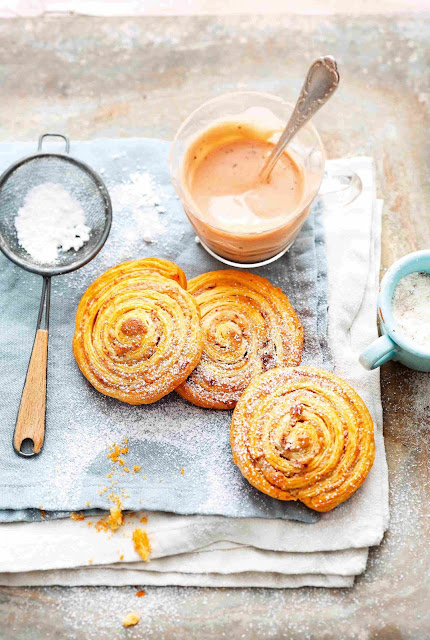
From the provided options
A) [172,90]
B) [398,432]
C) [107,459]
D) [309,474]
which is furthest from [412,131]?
[107,459]

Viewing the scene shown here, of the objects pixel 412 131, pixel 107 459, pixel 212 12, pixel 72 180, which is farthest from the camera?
pixel 212 12

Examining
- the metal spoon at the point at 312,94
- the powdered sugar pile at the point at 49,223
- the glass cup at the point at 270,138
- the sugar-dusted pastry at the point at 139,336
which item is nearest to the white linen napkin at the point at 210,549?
the sugar-dusted pastry at the point at 139,336

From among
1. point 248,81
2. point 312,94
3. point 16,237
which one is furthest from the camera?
point 248,81

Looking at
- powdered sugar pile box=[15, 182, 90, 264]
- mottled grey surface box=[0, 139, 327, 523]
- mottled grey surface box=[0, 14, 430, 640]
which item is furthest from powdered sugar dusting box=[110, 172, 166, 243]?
mottled grey surface box=[0, 14, 430, 640]

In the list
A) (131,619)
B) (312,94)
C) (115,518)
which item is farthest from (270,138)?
(131,619)

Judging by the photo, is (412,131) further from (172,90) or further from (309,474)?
(309,474)

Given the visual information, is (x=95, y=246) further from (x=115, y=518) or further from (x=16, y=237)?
(x=115, y=518)
